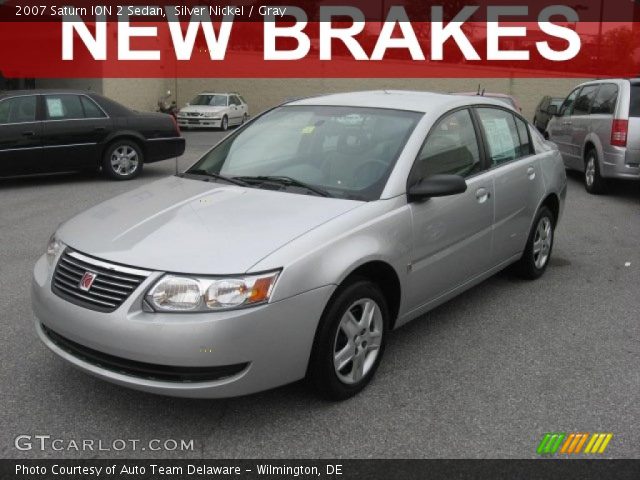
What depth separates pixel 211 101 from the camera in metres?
26.6

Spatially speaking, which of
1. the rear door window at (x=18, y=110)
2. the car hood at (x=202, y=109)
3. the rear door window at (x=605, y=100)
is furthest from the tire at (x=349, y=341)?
the car hood at (x=202, y=109)

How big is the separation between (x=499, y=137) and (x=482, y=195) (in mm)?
752

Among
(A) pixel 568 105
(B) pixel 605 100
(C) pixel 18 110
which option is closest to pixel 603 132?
(B) pixel 605 100

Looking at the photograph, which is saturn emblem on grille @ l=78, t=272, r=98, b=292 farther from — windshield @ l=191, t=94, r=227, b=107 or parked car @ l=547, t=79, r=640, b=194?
windshield @ l=191, t=94, r=227, b=107

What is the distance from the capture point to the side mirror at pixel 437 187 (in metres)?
4.00

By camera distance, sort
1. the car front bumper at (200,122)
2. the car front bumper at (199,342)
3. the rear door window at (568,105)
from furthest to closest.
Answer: the car front bumper at (200,122) < the rear door window at (568,105) < the car front bumper at (199,342)

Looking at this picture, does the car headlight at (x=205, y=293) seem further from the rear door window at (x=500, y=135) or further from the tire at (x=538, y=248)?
the tire at (x=538, y=248)

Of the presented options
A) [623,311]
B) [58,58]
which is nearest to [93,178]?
[623,311]

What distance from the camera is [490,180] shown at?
16.0ft

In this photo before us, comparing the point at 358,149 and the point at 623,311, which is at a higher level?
the point at 358,149

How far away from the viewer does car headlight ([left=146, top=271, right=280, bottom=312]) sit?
10.3 feet

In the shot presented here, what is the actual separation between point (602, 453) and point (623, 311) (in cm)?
223
